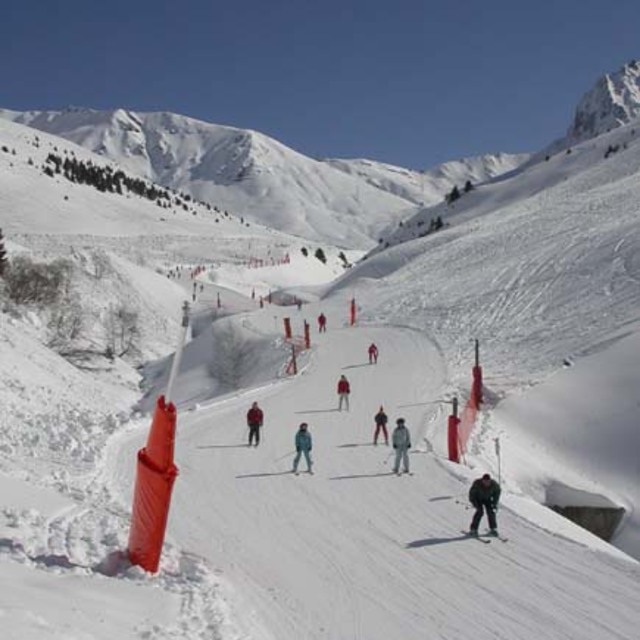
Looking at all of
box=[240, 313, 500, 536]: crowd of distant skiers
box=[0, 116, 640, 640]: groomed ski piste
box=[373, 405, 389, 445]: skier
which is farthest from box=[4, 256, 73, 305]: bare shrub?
box=[373, 405, 389, 445]: skier

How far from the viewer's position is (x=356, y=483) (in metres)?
17.9

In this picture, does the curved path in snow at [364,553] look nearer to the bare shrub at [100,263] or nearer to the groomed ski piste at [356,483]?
the groomed ski piste at [356,483]

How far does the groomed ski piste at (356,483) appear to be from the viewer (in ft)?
33.9

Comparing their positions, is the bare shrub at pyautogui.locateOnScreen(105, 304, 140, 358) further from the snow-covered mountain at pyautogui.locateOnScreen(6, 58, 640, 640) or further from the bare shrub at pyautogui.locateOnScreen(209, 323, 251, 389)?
the bare shrub at pyautogui.locateOnScreen(209, 323, 251, 389)

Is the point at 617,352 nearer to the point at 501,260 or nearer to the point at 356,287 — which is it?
the point at 501,260

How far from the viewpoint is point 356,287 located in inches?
2586

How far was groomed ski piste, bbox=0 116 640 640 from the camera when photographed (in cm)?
1032

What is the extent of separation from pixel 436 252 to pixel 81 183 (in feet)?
283

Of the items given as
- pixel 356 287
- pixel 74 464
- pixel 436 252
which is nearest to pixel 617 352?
pixel 74 464

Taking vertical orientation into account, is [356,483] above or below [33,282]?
below

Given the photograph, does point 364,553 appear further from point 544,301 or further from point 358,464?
point 544,301

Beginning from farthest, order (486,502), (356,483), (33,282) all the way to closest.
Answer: (33,282) < (356,483) < (486,502)

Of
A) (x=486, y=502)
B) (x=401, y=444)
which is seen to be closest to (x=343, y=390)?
(x=401, y=444)

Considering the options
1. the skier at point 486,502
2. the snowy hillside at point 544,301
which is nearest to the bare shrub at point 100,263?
the snowy hillside at point 544,301
